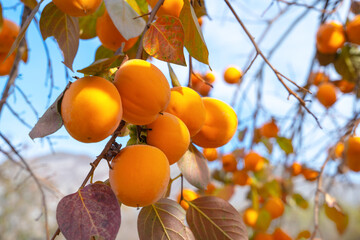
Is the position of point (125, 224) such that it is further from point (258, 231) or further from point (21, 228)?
point (258, 231)

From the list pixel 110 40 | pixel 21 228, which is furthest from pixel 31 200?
pixel 110 40

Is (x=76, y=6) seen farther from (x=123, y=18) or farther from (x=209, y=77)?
(x=209, y=77)

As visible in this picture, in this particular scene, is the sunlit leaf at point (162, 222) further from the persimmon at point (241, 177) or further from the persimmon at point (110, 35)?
the persimmon at point (241, 177)

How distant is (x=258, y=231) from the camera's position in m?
1.32

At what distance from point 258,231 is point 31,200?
4.51 m

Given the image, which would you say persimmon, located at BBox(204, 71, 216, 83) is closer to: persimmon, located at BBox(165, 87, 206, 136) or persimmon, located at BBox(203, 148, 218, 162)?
persimmon, located at BBox(203, 148, 218, 162)

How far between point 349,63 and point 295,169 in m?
0.54

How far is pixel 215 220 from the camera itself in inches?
25.4

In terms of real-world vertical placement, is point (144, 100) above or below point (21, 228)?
above

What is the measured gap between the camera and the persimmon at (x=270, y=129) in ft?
5.08

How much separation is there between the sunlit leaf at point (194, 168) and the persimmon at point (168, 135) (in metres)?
0.14

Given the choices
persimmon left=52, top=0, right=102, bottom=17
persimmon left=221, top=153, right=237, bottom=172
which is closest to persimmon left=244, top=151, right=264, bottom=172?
persimmon left=221, top=153, right=237, bottom=172

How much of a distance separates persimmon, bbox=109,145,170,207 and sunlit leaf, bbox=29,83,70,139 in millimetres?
91

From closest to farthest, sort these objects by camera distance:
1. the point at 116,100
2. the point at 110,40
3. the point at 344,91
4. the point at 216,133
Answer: the point at 116,100
the point at 216,133
the point at 110,40
the point at 344,91
